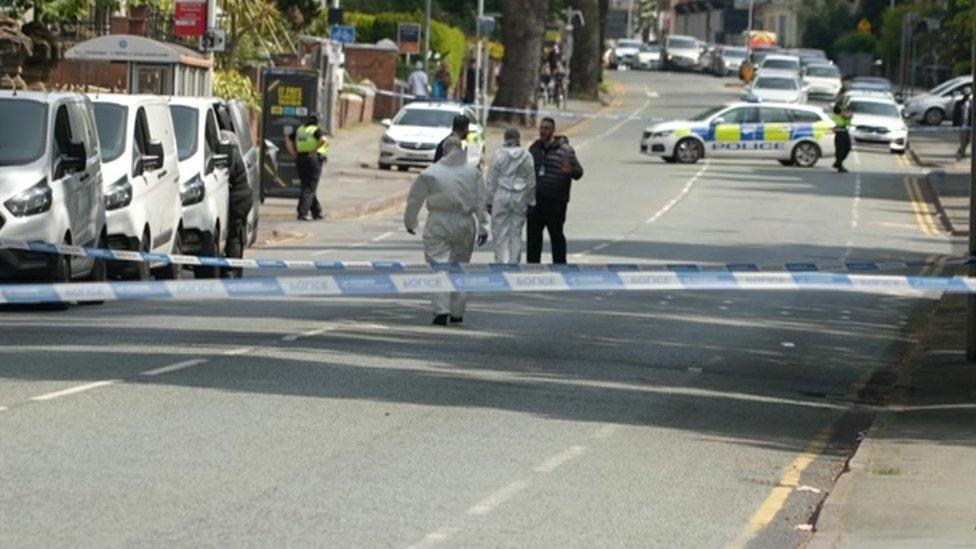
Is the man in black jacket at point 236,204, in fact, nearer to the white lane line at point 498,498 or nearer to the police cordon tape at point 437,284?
the police cordon tape at point 437,284

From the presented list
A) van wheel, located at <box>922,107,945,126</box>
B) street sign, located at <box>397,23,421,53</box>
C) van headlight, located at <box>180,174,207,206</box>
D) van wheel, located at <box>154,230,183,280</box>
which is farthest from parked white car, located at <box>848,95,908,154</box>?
van wheel, located at <box>154,230,183,280</box>

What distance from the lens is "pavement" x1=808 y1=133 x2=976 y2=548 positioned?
10906 mm

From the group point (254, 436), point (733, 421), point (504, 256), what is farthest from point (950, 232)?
point (254, 436)

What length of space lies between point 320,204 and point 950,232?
35.8ft

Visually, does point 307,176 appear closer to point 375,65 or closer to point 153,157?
point 153,157

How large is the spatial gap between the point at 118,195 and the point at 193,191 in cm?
272

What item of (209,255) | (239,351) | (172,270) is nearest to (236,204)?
(209,255)

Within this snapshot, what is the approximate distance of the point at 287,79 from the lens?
→ 39.7m

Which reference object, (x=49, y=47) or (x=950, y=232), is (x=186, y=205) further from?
(x=950, y=232)

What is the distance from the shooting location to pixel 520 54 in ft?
216

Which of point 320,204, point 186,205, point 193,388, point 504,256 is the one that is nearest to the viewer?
point 193,388

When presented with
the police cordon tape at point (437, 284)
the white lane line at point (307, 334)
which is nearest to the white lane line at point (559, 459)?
the police cordon tape at point (437, 284)

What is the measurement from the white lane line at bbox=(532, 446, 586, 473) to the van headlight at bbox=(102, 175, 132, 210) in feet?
31.4

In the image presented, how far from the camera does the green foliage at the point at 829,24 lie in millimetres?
126500
